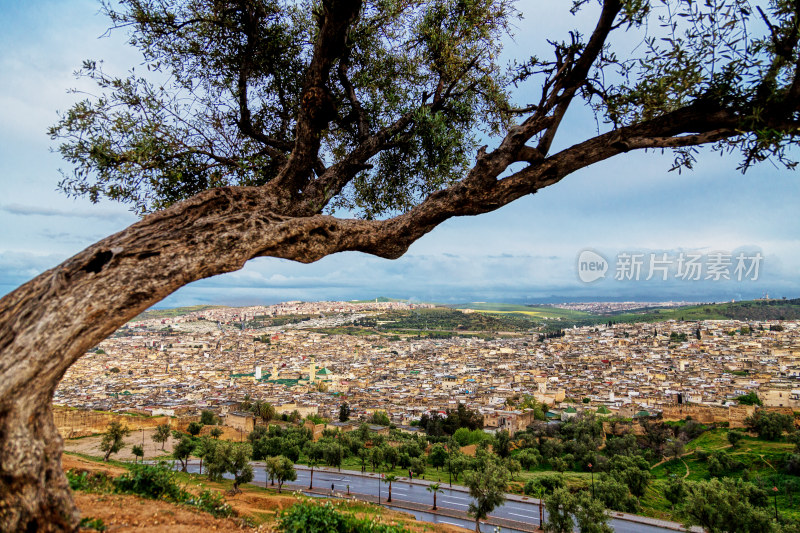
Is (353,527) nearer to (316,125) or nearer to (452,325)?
(316,125)

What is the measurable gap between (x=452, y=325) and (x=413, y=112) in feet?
460

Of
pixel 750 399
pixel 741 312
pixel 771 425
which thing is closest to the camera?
pixel 771 425

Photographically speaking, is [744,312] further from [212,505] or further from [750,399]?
[212,505]

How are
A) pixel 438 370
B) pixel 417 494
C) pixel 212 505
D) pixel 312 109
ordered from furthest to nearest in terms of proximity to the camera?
pixel 438 370
pixel 417 494
pixel 212 505
pixel 312 109

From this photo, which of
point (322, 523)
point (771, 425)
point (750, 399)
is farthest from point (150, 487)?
point (750, 399)

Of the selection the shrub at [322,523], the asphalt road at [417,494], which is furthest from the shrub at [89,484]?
the asphalt road at [417,494]

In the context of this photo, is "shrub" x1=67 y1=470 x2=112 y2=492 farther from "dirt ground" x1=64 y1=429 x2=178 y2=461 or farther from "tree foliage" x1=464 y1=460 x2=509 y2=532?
"dirt ground" x1=64 y1=429 x2=178 y2=461

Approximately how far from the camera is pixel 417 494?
993 inches

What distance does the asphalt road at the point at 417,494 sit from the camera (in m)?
21.6

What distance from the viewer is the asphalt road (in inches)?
852

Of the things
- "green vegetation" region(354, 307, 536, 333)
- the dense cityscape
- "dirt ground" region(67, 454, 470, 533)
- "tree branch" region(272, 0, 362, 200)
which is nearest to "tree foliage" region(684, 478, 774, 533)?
"dirt ground" region(67, 454, 470, 533)

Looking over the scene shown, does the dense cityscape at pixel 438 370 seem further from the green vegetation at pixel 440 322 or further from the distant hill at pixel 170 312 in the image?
the distant hill at pixel 170 312

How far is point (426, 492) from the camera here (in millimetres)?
25938

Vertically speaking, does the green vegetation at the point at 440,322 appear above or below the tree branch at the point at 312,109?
below
